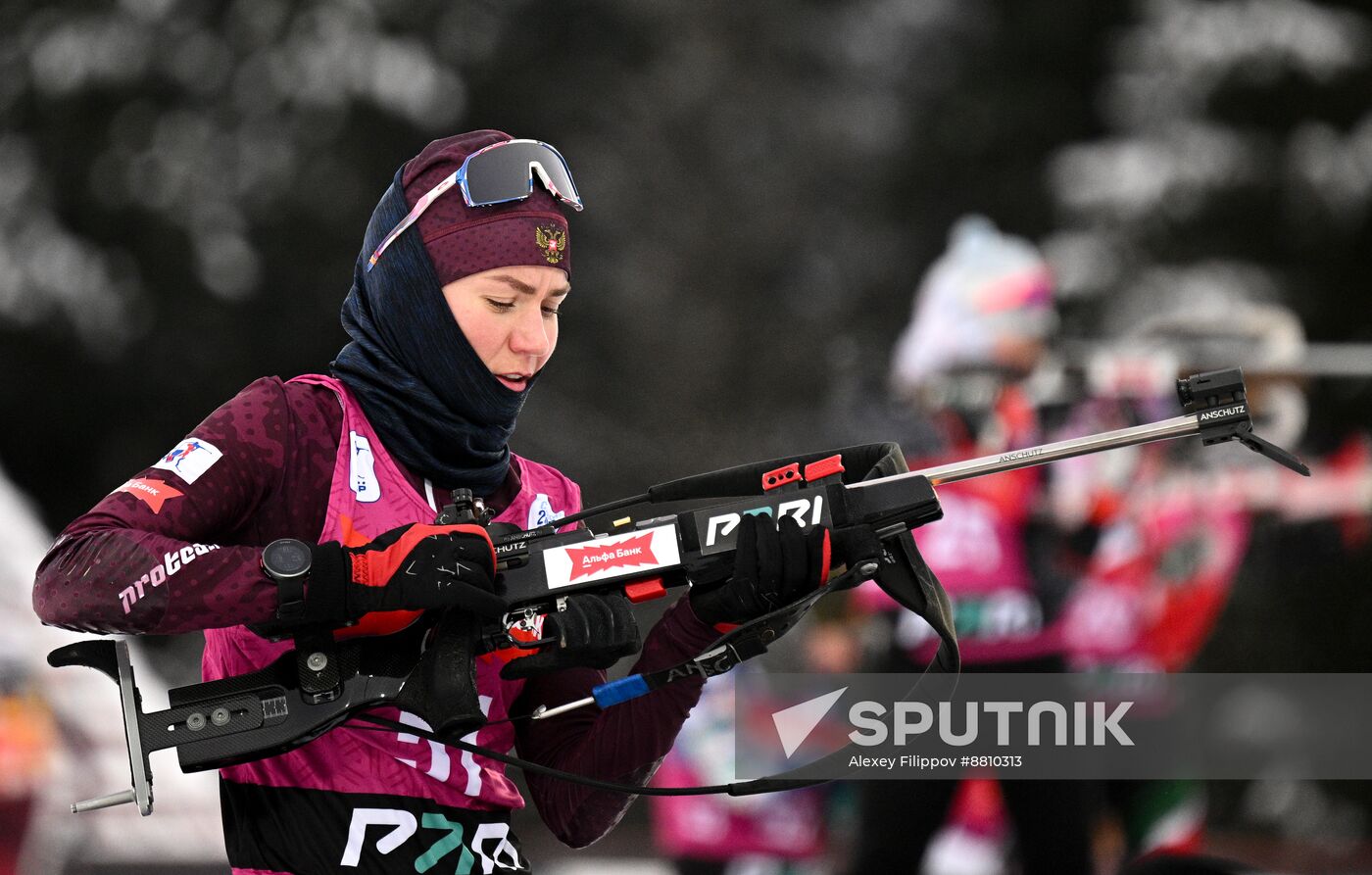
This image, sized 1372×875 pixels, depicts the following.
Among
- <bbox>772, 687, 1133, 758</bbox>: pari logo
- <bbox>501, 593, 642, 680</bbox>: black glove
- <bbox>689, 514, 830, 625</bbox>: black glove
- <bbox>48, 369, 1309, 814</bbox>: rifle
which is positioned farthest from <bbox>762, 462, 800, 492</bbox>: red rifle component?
<bbox>772, 687, 1133, 758</bbox>: pari logo

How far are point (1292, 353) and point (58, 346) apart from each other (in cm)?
442

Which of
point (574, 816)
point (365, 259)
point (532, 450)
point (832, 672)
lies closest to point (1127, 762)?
point (832, 672)

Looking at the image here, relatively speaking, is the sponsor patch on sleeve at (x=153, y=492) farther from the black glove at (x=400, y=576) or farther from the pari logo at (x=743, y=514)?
the pari logo at (x=743, y=514)

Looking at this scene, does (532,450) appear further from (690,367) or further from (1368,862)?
(1368,862)

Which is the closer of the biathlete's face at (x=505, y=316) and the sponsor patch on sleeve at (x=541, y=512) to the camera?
the biathlete's face at (x=505, y=316)

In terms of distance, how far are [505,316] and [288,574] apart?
424mm

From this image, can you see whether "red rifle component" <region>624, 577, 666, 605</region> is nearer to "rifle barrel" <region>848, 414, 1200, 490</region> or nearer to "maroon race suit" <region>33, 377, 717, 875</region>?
"maroon race suit" <region>33, 377, 717, 875</region>

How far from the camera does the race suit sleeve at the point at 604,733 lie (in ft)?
5.63

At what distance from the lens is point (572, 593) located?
1.61 m

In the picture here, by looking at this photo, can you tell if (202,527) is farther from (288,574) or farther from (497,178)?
(497,178)

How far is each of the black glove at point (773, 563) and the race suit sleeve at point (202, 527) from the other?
46 centimetres

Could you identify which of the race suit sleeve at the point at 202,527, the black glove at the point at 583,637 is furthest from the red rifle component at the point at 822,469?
the race suit sleeve at the point at 202,527

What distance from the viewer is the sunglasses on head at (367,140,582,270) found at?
171 centimetres

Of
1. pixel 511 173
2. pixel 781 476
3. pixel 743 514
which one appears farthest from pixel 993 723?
pixel 511 173
